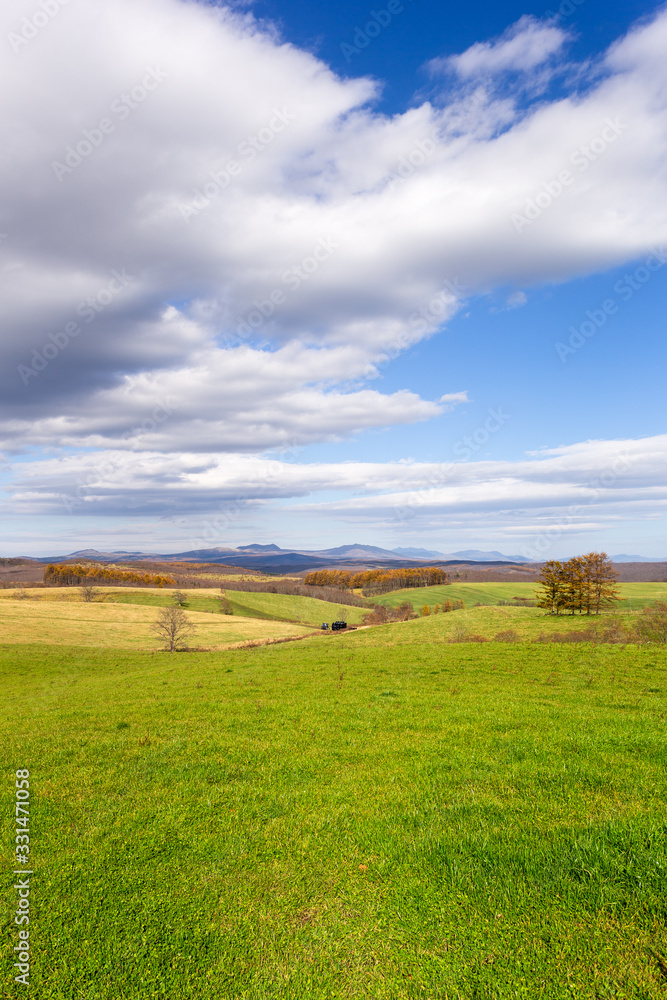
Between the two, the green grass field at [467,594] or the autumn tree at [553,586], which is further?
the green grass field at [467,594]

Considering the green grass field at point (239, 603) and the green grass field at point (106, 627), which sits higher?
the green grass field at point (106, 627)

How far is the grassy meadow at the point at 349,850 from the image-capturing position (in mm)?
5539

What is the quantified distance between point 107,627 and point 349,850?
7628 centimetres

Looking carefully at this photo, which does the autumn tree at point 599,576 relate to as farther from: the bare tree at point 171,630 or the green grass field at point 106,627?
the bare tree at point 171,630

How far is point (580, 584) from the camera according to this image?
5044 cm

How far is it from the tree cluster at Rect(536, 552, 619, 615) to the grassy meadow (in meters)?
38.3

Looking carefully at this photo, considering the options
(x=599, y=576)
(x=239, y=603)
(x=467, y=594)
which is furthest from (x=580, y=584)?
(x=467, y=594)

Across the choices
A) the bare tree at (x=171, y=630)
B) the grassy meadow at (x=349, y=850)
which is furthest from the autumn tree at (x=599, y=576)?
the bare tree at (x=171, y=630)

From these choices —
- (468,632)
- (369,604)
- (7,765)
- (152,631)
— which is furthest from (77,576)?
(7,765)

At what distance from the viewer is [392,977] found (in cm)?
546

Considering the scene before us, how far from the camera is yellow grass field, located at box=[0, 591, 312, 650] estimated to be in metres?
59.5

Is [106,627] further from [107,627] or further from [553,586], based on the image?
[553,586]

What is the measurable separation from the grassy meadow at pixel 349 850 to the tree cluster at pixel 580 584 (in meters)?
38.3

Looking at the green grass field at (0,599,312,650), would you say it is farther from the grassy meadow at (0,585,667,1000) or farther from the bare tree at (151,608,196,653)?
the grassy meadow at (0,585,667,1000)
